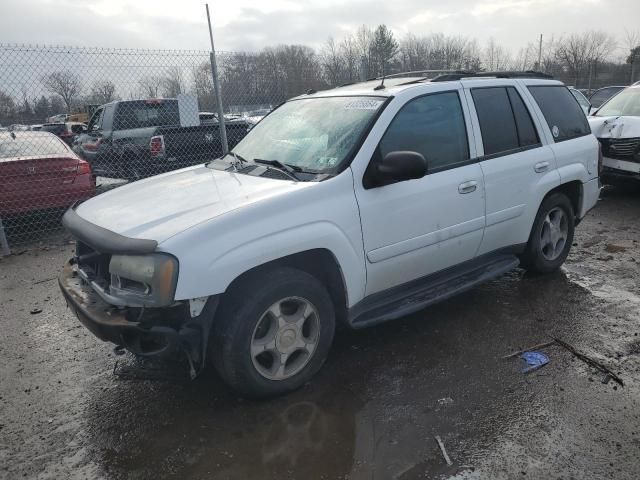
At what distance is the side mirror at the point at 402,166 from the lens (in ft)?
10.0

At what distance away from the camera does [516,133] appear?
4172mm

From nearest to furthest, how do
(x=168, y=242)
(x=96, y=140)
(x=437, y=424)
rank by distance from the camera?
(x=168, y=242) < (x=437, y=424) < (x=96, y=140)

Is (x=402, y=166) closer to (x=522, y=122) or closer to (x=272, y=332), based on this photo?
(x=272, y=332)

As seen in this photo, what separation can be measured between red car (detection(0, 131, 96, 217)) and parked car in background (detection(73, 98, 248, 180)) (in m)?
1.56

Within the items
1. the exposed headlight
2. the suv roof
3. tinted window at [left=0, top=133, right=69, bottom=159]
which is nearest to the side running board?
the exposed headlight

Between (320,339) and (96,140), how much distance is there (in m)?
8.38

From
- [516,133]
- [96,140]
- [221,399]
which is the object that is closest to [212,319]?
[221,399]

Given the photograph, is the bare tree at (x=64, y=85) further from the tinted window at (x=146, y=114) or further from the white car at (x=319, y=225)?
the white car at (x=319, y=225)

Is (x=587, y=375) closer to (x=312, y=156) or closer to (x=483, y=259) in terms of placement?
(x=483, y=259)

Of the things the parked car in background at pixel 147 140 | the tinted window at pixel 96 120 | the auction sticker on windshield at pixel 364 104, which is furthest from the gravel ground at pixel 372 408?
the tinted window at pixel 96 120

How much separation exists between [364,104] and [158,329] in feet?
6.87

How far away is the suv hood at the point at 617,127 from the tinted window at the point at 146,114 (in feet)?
24.2

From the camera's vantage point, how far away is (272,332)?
9.65ft

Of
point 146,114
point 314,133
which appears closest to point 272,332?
point 314,133
